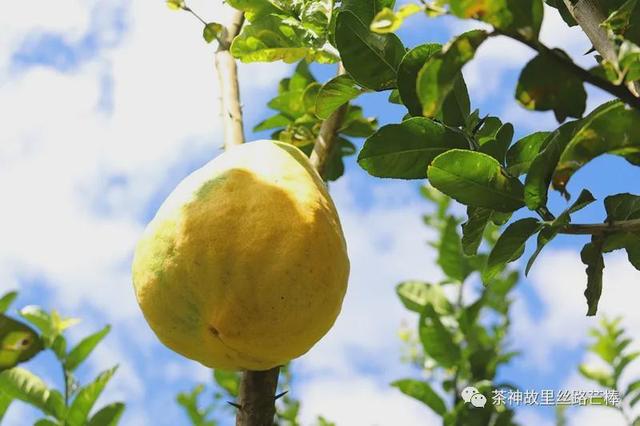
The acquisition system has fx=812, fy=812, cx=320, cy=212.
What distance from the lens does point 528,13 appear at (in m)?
0.75

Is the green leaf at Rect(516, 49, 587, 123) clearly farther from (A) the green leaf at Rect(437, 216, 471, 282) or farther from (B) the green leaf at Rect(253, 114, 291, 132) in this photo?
(A) the green leaf at Rect(437, 216, 471, 282)

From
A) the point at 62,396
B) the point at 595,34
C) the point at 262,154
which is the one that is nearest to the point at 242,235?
the point at 262,154

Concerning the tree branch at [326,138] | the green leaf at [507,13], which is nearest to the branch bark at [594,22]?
the green leaf at [507,13]

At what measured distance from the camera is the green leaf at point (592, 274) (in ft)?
3.53

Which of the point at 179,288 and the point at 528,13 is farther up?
the point at 528,13

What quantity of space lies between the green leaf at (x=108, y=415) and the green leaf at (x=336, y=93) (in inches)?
41.9

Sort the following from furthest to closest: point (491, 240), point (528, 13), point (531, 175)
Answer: point (491, 240) < point (531, 175) < point (528, 13)

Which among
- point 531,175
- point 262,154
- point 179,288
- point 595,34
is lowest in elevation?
point 179,288

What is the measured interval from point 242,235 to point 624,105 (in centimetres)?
61

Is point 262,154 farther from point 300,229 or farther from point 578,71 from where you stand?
point 578,71

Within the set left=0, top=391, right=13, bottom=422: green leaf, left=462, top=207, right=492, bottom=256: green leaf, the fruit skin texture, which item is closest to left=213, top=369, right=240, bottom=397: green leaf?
left=0, top=391, right=13, bottom=422: green leaf

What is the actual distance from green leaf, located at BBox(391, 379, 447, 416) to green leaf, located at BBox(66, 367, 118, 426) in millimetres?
805

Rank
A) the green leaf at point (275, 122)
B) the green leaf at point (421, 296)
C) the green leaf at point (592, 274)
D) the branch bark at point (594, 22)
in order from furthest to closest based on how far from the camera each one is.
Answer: the green leaf at point (421, 296) < the green leaf at point (275, 122) < the green leaf at point (592, 274) < the branch bark at point (594, 22)

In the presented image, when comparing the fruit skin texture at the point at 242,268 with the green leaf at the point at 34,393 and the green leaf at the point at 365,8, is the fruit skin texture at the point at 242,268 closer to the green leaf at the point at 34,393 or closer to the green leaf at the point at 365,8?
the green leaf at the point at 365,8
